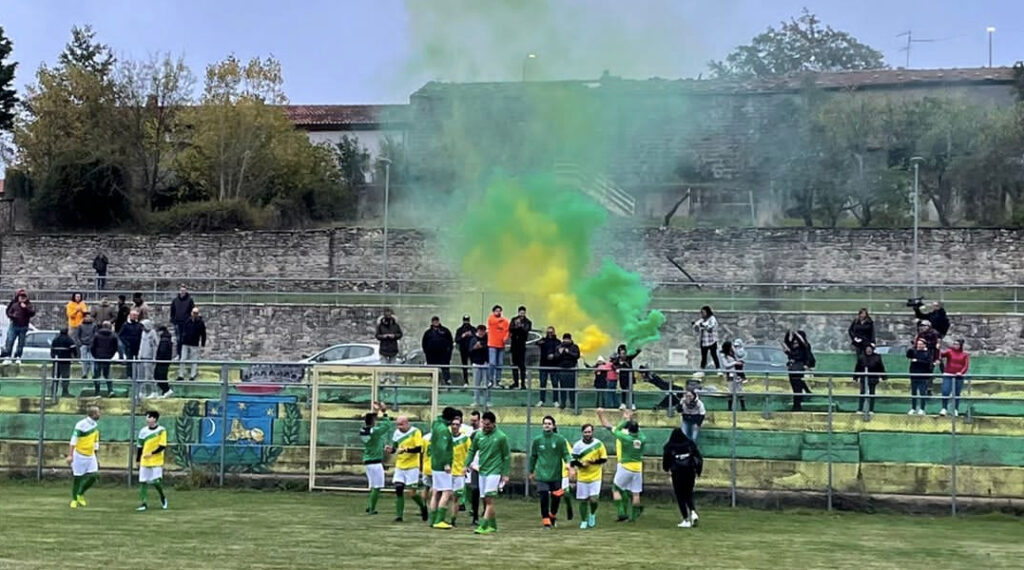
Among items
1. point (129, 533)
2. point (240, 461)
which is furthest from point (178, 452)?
point (129, 533)

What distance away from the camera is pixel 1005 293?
154 ft

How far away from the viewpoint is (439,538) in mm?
19750

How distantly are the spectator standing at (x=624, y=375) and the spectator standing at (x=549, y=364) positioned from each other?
1.22m

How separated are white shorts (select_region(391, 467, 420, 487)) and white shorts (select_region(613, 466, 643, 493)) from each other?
3300 mm

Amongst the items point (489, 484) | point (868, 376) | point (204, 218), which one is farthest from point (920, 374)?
point (204, 218)

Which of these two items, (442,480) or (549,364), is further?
(549,364)

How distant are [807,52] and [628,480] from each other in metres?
62.8

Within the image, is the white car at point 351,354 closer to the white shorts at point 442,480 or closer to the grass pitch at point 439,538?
the grass pitch at point 439,538

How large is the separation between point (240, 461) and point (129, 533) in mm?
7252

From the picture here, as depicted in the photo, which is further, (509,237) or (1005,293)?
(1005,293)

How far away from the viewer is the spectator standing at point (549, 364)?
26.2 metres

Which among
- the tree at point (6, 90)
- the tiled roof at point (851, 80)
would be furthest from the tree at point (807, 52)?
the tree at point (6, 90)

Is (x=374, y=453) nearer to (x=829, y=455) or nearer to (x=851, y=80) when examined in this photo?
(x=829, y=455)

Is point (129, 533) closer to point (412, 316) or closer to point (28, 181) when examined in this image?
point (412, 316)
